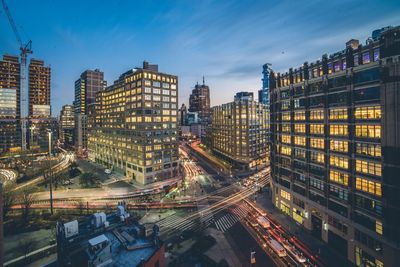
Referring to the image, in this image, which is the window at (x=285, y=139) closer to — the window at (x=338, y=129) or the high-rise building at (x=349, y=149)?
the high-rise building at (x=349, y=149)

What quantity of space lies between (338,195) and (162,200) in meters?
48.4

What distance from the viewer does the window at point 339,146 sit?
41.1m

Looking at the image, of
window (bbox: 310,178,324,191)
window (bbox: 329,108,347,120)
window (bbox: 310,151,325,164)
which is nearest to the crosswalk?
window (bbox: 310,178,324,191)

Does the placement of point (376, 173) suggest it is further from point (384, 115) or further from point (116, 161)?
point (116, 161)

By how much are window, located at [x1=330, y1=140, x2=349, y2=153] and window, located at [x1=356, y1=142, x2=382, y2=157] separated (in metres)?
2.42

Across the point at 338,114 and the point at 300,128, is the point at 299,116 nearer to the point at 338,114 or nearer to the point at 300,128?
the point at 300,128

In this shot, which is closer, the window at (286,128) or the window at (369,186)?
the window at (369,186)

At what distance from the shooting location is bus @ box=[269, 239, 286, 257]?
39.3 meters

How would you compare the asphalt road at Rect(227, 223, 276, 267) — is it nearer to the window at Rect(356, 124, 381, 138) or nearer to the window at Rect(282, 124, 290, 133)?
the window at Rect(282, 124, 290, 133)

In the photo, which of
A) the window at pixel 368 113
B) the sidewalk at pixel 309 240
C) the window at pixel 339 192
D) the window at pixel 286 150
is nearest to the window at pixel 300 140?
the window at pixel 286 150

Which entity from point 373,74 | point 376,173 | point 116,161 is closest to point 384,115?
point 373,74

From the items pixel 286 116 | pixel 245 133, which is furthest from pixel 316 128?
pixel 245 133

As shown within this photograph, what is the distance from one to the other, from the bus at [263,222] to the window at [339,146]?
22.8 meters

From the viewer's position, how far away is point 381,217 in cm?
3359
